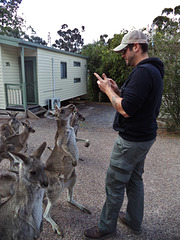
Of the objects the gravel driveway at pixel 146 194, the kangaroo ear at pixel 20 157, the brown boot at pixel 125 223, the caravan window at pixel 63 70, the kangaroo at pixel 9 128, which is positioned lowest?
the gravel driveway at pixel 146 194

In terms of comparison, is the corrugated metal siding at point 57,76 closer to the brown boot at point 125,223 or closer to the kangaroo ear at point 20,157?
the brown boot at point 125,223

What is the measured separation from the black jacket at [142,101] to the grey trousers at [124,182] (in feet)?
0.43

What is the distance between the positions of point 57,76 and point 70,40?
1835 inches

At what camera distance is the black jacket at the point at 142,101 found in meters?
2.01

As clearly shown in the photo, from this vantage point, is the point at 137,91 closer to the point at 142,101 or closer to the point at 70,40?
the point at 142,101

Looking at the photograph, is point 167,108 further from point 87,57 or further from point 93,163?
point 87,57

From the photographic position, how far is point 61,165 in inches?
120

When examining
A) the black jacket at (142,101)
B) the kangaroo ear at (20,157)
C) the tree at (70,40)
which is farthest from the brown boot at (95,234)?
the tree at (70,40)

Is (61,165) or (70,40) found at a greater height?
(70,40)

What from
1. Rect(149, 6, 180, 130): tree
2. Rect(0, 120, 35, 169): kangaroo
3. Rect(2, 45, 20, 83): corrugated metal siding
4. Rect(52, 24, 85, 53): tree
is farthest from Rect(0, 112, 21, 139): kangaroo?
Rect(52, 24, 85, 53): tree

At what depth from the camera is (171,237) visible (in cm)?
278

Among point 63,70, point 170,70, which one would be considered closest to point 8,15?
point 63,70

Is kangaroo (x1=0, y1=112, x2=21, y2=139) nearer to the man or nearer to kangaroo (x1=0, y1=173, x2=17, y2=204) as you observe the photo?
kangaroo (x1=0, y1=173, x2=17, y2=204)

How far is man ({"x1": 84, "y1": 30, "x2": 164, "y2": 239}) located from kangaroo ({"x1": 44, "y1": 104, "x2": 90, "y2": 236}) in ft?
2.31
